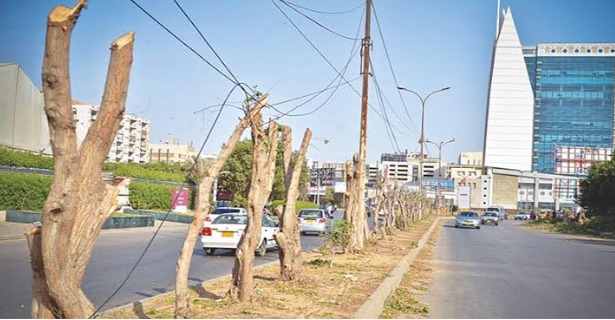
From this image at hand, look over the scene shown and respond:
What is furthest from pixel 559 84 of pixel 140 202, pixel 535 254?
pixel 535 254

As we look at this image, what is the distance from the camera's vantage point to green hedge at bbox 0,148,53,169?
3397 cm

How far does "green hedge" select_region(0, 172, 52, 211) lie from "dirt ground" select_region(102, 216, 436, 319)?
846 inches

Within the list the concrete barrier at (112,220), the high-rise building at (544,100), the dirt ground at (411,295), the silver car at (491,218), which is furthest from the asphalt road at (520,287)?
the high-rise building at (544,100)

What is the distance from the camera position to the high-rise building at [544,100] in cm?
13725

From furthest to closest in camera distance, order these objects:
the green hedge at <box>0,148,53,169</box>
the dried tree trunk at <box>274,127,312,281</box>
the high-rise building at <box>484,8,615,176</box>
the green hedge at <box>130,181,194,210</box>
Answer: the high-rise building at <box>484,8,615,176</box> → the green hedge at <box>130,181,194,210</box> → the green hedge at <box>0,148,53,169</box> → the dried tree trunk at <box>274,127,312,281</box>

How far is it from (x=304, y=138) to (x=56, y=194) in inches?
305

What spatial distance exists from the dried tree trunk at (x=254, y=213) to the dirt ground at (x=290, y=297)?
0.24 meters

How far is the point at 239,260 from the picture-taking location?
28.8 feet

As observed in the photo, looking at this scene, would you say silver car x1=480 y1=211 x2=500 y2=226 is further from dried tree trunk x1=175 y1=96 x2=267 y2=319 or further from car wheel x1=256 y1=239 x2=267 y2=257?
dried tree trunk x1=175 y1=96 x2=267 y2=319

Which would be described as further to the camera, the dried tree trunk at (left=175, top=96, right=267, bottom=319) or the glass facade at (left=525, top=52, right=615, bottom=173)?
the glass facade at (left=525, top=52, right=615, bottom=173)

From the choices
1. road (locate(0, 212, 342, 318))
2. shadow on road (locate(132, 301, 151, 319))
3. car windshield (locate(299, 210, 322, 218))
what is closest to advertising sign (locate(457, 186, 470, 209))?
car windshield (locate(299, 210, 322, 218))

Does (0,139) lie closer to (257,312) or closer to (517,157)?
(257,312)

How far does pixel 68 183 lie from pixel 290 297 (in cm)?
518

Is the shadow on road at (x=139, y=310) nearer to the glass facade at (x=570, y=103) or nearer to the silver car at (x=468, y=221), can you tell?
the silver car at (x=468, y=221)
